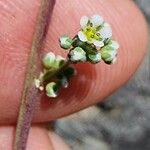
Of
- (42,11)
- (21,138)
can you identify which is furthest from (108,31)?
(21,138)

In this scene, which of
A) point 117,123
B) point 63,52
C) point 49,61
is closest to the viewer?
point 49,61

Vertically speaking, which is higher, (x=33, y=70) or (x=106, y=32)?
(x=106, y=32)

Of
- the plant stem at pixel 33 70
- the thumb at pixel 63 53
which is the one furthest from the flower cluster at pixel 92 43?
the thumb at pixel 63 53

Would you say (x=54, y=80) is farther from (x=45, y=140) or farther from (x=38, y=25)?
(x=45, y=140)

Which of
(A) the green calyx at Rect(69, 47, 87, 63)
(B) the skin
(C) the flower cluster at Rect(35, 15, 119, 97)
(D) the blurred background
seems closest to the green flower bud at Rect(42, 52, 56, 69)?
(C) the flower cluster at Rect(35, 15, 119, 97)

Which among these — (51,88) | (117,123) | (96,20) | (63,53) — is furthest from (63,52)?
(117,123)

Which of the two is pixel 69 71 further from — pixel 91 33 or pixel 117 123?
pixel 117 123
